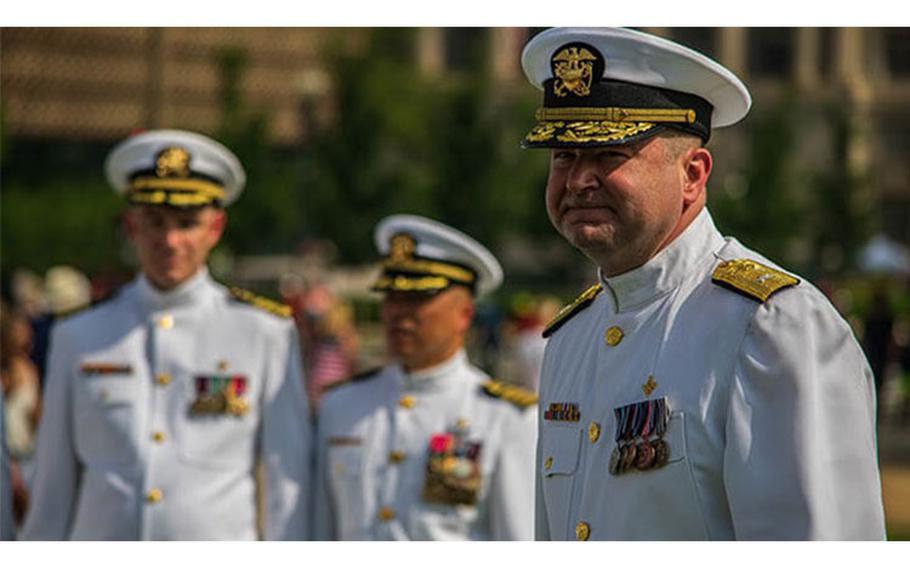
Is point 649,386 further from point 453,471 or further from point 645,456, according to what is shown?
point 453,471

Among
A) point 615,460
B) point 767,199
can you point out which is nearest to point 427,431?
point 615,460

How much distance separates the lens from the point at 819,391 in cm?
345

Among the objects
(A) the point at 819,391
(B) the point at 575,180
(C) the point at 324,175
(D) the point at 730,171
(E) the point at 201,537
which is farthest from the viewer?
(D) the point at 730,171

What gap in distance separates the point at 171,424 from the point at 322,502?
0.59 meters

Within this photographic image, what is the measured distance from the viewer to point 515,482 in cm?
652

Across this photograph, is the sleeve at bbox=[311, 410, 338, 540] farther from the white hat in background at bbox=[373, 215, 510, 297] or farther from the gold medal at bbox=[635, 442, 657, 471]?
the gold medal at bbox=[635, 442, 657, 471]

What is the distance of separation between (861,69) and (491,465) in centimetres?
5008

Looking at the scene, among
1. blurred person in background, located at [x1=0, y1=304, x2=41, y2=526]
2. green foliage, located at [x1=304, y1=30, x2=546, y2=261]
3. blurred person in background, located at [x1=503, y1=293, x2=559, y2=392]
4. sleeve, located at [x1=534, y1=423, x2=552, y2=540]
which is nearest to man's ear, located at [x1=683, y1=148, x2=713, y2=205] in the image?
sleeve, located at [x1=534, y1=423, x2=552, y2=540]

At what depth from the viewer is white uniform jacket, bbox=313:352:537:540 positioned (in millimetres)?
6484

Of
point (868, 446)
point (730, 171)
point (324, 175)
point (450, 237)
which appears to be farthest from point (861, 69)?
point (868, 446)

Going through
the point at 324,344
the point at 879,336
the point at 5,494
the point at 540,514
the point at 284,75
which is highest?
the point at 284,75

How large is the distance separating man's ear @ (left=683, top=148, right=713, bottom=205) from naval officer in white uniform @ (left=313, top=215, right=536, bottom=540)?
271 centimetres

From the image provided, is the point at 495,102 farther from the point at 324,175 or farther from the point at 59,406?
the point at 59,406

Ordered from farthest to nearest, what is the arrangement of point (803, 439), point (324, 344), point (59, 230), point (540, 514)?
point (59, 230) → point (324, 344) → point (540, 514) → point (803, 439)
